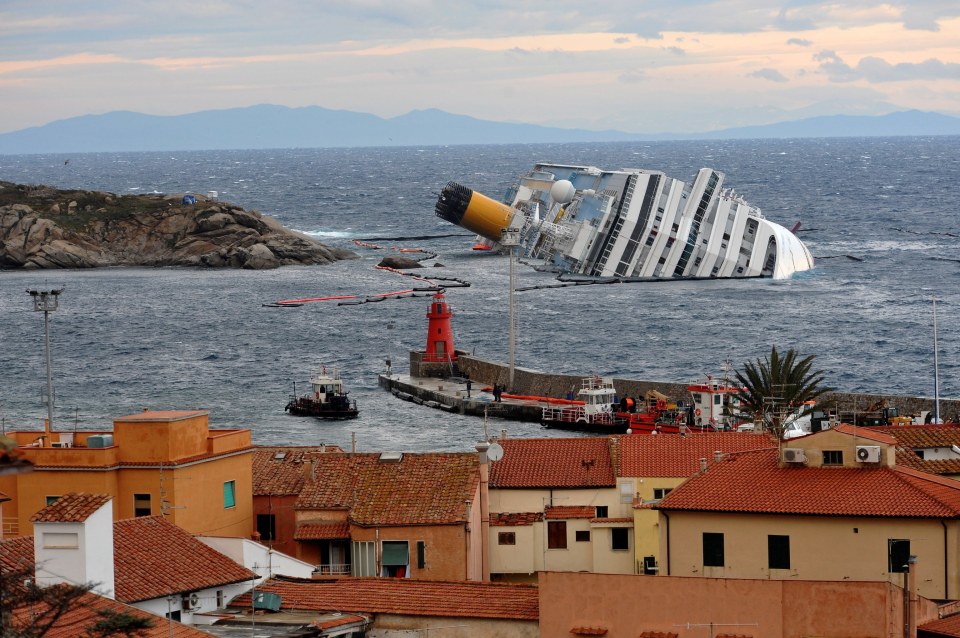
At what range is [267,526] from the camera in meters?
28.4

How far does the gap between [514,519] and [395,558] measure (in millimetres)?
3560

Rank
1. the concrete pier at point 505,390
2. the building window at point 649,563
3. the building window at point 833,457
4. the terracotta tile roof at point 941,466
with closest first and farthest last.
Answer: the building window at point 833,457, the building window at point 649,563, the terracotta tile roof at point 941,466, the concrete pier at point 505,390

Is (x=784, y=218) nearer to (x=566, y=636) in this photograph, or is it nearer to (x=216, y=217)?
(x=216, y=217)

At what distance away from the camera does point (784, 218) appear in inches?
6368

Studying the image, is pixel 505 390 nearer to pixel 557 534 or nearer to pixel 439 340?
pixel 439 340

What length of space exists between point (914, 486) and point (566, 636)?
21.0ft

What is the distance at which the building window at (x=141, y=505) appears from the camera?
26.1 meters

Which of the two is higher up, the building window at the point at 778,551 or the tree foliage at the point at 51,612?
the tree foliage at the point at 51,612

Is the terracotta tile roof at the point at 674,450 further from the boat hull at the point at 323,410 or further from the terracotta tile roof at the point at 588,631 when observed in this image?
the boat hull at the point at 323,410

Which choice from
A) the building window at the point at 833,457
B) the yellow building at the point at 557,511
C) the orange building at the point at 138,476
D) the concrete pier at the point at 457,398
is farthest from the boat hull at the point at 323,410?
the building window at the point at 833,457

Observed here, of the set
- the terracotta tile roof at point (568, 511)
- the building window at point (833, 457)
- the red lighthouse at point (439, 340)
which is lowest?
the red lighthouse at point (439, 340)

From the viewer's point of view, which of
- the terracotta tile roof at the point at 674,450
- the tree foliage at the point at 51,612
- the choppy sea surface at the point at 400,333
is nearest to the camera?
the tree foliage at the point at 51,612

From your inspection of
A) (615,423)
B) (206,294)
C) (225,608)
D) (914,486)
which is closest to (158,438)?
(225,608)

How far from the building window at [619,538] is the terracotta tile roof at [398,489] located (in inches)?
104
